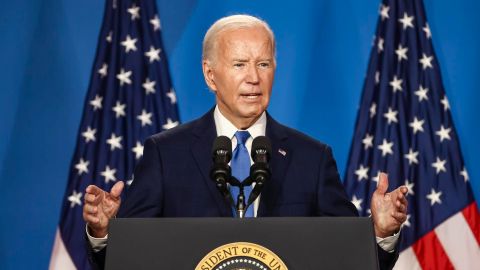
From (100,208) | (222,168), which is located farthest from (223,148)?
(100,208)

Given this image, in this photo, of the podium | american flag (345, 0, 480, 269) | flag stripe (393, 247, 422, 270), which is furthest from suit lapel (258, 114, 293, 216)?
flag stripe (393, 247, 422, 270)

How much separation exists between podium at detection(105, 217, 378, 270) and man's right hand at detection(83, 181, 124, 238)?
0.32 meters

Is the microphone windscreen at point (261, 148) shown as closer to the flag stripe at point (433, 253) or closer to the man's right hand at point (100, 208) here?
the man's right hand at point (100, 208)

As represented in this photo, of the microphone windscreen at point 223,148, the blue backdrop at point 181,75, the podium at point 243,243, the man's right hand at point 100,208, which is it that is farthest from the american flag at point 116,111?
the podium at point 243,243

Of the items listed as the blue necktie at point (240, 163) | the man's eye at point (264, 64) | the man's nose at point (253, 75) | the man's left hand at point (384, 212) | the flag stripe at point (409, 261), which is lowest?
the man's left hand at point (384, 212)

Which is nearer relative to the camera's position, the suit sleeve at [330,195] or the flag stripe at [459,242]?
the suit sleeve at [330,195]

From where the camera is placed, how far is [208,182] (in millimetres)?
2178

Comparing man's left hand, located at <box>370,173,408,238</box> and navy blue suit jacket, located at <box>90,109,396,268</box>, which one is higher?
navy blue suit jacket, located at <box>90,109,396,268</box>

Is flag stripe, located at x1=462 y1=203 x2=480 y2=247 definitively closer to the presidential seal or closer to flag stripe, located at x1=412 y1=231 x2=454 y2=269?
flag stripe, located at x1=412 y1=231 x2=454 y2=269

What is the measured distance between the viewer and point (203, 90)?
177 inches

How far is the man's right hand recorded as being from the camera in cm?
191

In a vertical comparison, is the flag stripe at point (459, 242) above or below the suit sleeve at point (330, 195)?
above

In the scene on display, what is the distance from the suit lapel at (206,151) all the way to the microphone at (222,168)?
401mm

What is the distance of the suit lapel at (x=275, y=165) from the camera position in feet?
7.03
